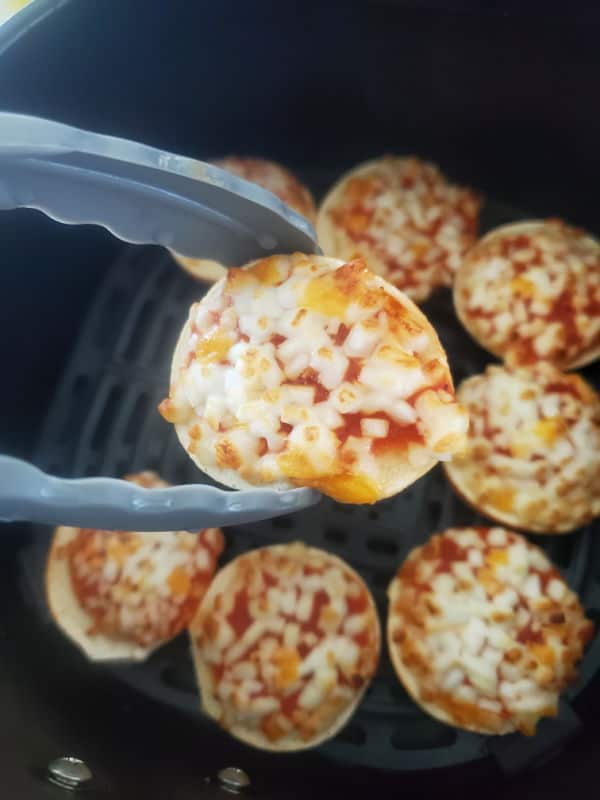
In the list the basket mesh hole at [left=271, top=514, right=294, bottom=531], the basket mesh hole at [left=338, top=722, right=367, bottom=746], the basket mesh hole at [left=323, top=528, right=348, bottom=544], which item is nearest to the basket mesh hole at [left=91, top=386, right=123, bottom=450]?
the basket mesh hole at [left=271, top=514, right=294, bottom=531]

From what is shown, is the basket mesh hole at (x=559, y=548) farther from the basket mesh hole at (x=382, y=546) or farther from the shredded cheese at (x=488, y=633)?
the basket mesh hole at (x=382, y=546)

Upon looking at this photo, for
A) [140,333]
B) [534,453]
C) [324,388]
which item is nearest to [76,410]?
[140,333]

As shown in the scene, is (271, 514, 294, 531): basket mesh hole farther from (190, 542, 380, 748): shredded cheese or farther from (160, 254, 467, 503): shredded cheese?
(160, 254, 467, 503): shredded cheese

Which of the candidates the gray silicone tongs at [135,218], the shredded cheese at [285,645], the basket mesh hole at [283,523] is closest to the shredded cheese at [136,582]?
the shredded cheese at [285,645]

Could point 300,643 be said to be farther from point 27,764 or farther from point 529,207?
point 529,207

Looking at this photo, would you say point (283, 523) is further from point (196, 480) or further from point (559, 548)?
point (559, 548)

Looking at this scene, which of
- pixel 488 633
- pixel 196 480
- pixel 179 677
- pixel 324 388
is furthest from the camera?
pixel 196 480
